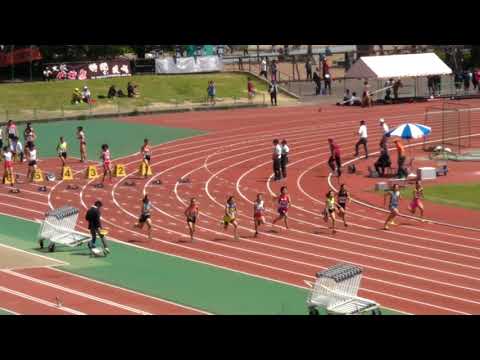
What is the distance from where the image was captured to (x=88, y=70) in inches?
2280

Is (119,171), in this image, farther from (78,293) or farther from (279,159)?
(78,293)

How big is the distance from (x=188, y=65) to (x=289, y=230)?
36.1m

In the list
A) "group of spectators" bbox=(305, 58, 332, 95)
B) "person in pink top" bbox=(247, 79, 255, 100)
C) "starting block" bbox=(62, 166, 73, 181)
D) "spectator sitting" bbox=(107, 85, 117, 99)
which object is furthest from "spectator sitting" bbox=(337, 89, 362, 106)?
"starting block" bbox=(62, 166, 73, 181)

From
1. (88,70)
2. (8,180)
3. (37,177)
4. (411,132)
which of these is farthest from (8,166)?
(88,70)

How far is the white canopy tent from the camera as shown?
51.0m

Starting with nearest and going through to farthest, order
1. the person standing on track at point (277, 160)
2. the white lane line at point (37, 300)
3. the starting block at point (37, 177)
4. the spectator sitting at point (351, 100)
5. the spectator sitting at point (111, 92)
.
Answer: the white lane line at point (37, 300), the person standing on track at point (277, 160), the starting block at point (37, 177), the spectator sitting at point (351, 100), the spectator sitting at point (111, 92)

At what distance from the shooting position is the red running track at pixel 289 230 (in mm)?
20703

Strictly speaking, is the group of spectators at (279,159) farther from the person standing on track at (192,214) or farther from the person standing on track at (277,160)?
the person standing on track at (192,214)

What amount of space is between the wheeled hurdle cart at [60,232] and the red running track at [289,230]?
1.26 meters

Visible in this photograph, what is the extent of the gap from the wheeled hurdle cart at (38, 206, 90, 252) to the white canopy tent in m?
28.0

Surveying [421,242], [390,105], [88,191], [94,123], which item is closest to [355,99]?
[390,105]

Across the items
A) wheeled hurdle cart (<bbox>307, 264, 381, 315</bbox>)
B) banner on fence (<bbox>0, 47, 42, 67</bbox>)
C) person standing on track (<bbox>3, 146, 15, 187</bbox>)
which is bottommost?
wheeled hurdle cart (<bbox>307, 264, 381, 315</bbox>)

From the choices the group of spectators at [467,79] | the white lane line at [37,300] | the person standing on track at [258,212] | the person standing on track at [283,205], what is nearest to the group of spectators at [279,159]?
the person standing on track at [283,205]

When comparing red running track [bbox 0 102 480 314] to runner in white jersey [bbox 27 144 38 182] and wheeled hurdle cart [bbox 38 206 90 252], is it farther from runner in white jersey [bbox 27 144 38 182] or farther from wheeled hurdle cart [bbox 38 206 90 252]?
wheeled hurdle cart [bbox 38 206 90 252]
